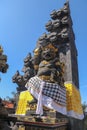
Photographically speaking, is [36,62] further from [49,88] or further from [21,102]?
[21,102]

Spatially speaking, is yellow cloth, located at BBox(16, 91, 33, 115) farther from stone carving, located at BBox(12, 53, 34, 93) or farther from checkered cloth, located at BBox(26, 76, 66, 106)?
checkered cloth, located at BBox(26, 76, 66, 106)

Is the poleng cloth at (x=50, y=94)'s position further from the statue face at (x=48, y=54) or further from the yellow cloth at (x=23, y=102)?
the yellow cloth at (x=23, y=102)

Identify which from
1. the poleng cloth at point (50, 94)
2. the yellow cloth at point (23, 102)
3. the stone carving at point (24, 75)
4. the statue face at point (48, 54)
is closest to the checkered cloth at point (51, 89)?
the poleng cloth at point (50, 94)

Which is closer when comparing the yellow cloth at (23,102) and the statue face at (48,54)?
the statue face at (48,54)

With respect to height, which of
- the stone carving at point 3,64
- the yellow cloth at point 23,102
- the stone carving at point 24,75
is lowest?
the yellow cloth at point 23,102

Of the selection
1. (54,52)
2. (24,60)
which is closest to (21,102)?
(24,60)

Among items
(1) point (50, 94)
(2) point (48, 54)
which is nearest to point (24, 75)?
(2) point (48, 54)

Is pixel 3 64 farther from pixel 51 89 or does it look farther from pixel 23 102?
pixel 23 102

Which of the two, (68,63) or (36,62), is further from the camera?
(68,63)

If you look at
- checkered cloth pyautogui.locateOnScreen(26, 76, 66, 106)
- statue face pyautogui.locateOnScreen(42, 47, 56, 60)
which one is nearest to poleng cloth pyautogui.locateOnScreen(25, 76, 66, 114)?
checkered cloth pyautogui.locateOnScreen(26, 76, 66, 106)

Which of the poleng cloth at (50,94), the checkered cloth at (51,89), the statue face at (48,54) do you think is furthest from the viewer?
the statue face at (48,54)

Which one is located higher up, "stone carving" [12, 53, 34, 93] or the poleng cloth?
"stone carving" [12, 53, 34, 93]

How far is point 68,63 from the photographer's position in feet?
38.0

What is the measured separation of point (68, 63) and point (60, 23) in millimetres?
3000
